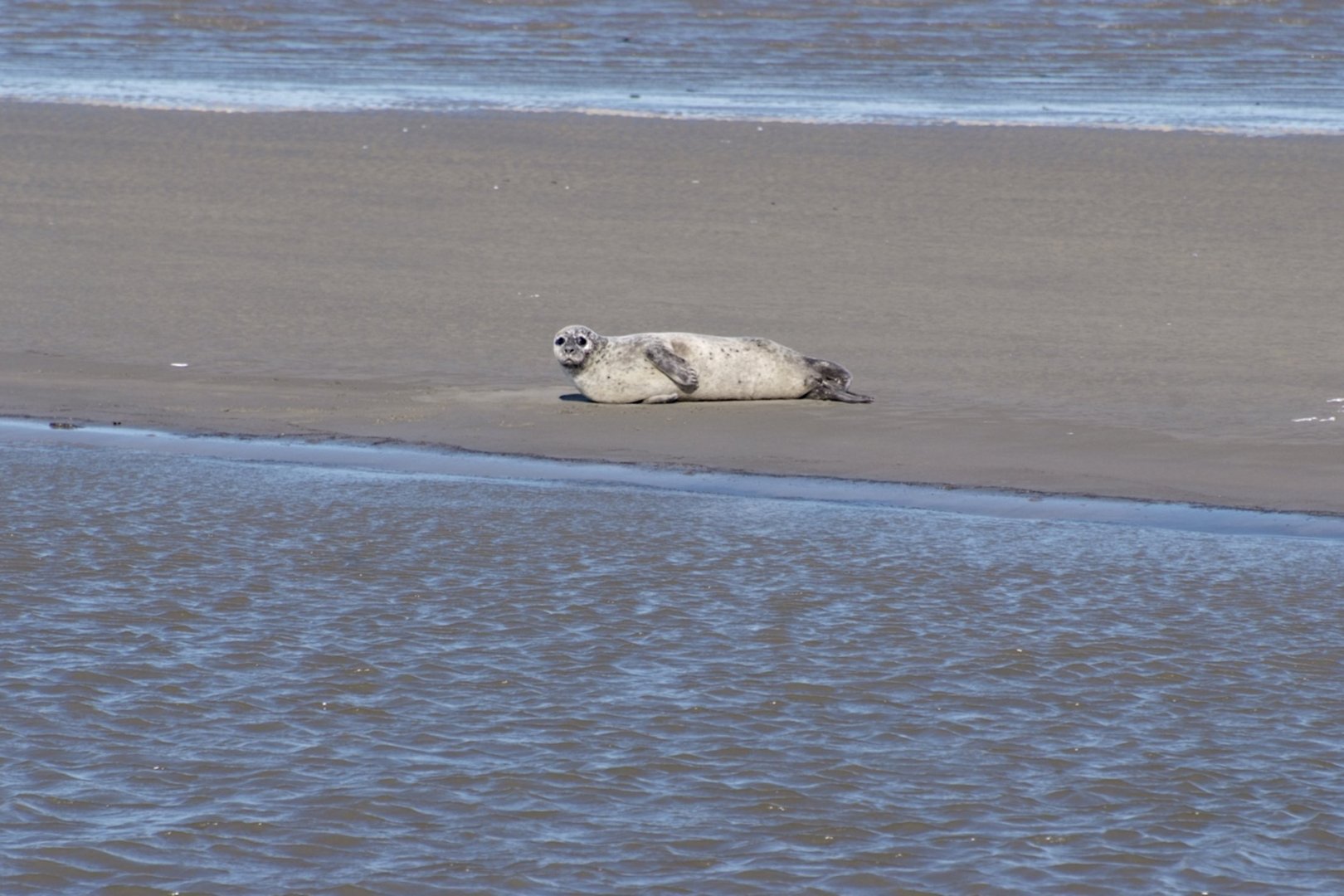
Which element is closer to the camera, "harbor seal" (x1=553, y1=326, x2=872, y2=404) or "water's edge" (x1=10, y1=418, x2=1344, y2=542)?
"water's edge" (x1=10, y1=418, x2=1344, y2=542)

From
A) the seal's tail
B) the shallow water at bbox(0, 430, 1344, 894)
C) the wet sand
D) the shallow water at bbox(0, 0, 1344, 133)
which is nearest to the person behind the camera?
the shallow water at bbox(0, 430, 1344, 894)

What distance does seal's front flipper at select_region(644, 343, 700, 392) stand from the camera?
7594 mm

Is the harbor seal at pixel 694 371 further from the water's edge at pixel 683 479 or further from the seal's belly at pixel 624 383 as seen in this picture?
the water's edge at pixel 683 479

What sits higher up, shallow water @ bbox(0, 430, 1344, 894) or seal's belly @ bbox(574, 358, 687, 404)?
seal's belly @ bbox(574, 358, 687, 404)

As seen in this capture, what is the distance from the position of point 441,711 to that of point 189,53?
17142mm

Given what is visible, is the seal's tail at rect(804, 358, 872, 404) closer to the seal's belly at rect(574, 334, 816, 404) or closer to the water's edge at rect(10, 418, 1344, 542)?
the seal's belly at rect(574, 334, 816, 404)

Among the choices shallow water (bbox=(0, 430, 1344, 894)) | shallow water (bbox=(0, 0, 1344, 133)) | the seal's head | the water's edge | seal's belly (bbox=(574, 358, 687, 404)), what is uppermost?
shallow water (bbox=(0, 0, 1344, 133))

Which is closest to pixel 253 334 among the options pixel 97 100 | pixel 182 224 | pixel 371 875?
pixel 182 224

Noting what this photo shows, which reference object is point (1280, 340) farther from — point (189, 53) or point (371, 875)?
point (189, 53)

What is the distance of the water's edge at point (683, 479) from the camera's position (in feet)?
19.5

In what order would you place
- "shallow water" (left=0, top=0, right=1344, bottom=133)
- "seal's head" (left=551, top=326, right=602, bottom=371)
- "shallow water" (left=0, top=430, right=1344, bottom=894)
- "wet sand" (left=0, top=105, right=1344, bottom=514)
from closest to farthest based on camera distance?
1. "shallow water" (left=0, top=430, right=1344, bottom=894)
2. "wet sand" (left=0, top=105, right=1344, bottom=514)
3. "seal's head" (left=551, top=326, right=602, bottom=371)
4. "shallow water" (left=0, top=0, right=1344, bottom=133)

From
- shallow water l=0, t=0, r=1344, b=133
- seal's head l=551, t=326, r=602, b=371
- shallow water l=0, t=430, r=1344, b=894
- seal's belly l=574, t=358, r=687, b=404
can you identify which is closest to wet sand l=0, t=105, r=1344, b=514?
seal's belly l=574, t=358, r=687, b=404

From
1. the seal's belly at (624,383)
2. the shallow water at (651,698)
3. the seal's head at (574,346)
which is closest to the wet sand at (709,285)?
the seal's belly at (624,383)

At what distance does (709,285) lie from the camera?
9688 mm
